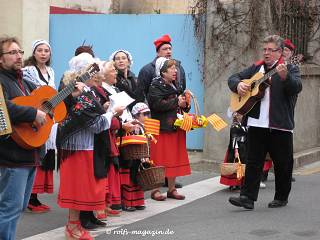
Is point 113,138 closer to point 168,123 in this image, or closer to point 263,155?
point 168,123

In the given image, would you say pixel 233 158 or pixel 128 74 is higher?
pixel 128 74

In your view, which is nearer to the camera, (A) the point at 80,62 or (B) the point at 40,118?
(B) the point at 40,118

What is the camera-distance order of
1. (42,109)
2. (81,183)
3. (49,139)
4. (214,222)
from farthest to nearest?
(49,139) → (214,222) → (81,183) → (42,109)

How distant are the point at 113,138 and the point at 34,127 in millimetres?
1535

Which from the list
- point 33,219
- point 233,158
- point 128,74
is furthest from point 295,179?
point 33,219

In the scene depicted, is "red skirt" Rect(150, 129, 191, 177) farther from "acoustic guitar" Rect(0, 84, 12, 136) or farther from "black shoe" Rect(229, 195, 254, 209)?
"acoustic guitar" Rect(0, 84, 12, 136)

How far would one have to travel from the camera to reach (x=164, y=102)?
7.24m

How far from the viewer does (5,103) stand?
14.4 feet

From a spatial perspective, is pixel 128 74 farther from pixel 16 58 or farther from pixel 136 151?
pixel 16 58

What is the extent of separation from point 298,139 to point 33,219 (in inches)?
229

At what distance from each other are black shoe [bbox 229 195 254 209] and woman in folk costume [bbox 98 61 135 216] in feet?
4.17

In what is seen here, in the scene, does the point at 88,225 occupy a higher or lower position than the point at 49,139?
lower

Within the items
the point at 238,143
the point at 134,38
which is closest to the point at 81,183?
the point at 238,143

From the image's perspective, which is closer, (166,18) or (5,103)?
(5,103)
